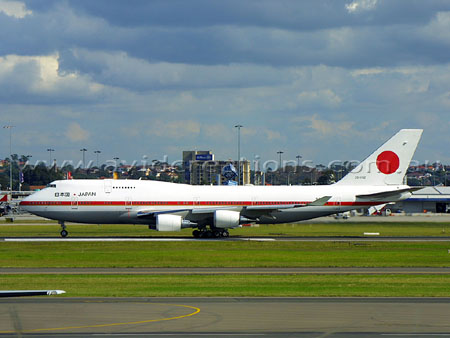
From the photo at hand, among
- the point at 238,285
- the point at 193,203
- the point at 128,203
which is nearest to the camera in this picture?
the point at 238,285

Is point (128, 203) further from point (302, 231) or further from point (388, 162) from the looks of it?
point (388, 162)

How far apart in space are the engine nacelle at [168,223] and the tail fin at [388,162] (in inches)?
655

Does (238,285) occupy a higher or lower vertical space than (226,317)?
higher

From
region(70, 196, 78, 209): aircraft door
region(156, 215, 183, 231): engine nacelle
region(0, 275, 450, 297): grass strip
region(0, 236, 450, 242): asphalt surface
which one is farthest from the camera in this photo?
region(70, 196, 78, 209): aircraft door

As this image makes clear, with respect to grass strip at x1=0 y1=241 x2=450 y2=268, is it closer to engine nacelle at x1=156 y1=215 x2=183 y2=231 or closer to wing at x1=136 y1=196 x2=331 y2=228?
engine nacelle at x1=156 y1=215 x2=183 y2=231

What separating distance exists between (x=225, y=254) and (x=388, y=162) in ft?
85.4

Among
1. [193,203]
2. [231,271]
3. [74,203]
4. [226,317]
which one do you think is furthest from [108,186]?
[226,317]

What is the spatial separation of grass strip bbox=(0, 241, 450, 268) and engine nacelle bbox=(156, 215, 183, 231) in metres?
5.27

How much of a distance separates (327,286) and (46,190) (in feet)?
130

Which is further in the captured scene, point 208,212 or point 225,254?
point 208,212

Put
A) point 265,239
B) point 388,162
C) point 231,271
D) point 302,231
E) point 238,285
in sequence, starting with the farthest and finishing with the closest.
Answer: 1. point 302,231
2. point 388,162
3. point 265,239
4. point 231,271
5. point 238,285

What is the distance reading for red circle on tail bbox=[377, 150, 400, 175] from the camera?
6786cm

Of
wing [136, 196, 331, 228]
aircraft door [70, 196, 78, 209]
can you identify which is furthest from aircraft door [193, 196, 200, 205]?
aircraft door [70, 196, 78, 209]

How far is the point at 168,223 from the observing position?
62.1m
